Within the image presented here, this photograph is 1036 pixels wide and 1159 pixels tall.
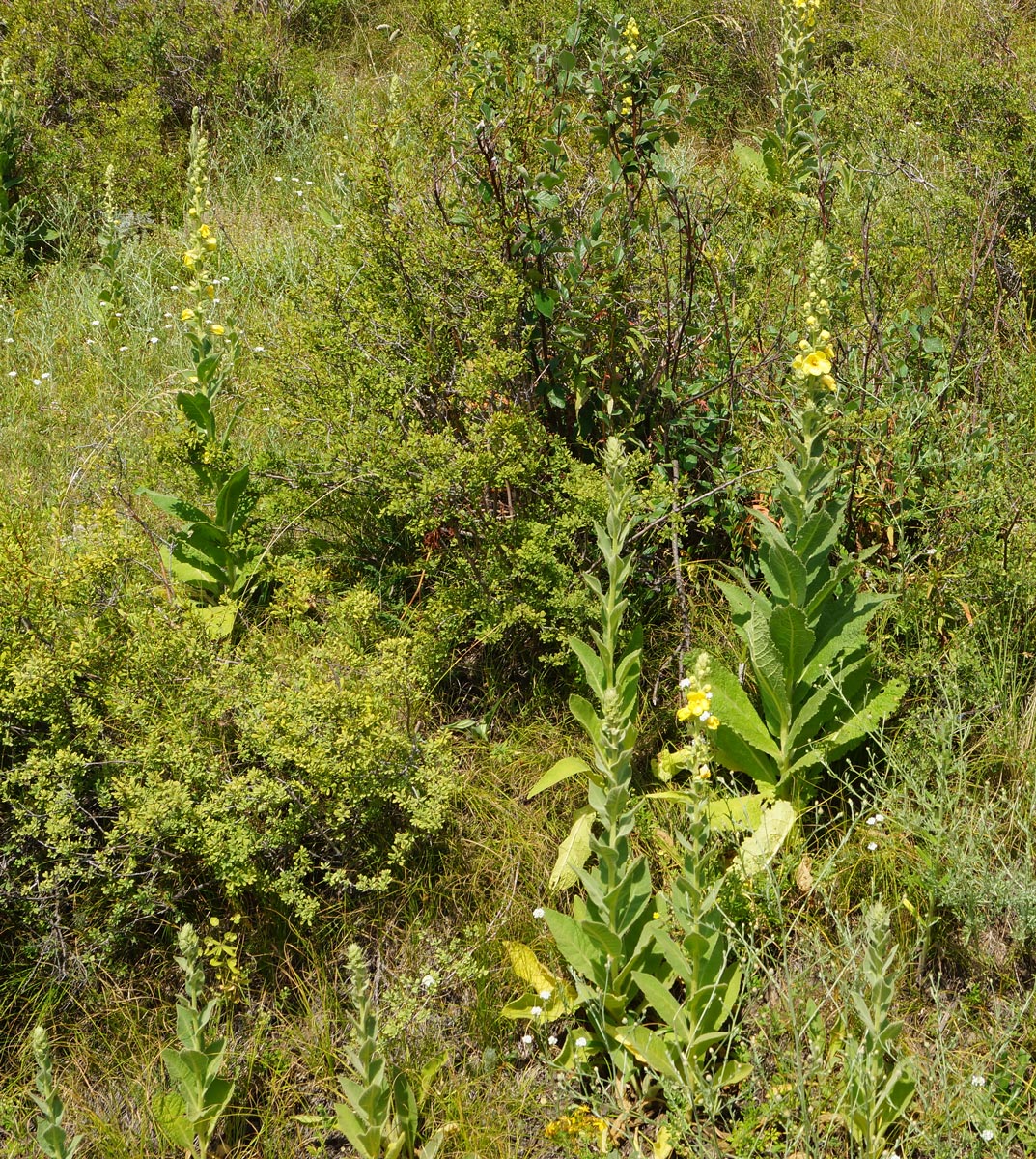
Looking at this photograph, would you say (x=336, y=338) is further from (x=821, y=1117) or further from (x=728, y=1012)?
(x=821, y=1117)

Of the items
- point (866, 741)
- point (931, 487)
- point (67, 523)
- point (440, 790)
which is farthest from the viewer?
point (67, 523)

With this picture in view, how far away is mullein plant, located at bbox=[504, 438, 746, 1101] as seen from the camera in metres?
2.34

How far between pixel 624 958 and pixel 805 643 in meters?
0.93

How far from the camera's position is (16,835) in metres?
2.67

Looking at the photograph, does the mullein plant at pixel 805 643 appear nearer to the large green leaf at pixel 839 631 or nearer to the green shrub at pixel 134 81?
the large green leaf at pixel 839 631

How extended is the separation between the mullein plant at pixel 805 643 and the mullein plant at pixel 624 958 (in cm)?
40

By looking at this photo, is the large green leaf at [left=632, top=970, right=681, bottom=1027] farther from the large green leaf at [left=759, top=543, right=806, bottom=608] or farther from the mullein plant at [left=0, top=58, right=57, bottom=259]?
the mullein plant at [left=0, top=58, right=57, bottom=259]

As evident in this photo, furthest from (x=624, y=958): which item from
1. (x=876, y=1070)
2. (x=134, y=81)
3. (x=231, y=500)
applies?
(x=134, y=81)

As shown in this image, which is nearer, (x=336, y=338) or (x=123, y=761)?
(x=123, y=761)

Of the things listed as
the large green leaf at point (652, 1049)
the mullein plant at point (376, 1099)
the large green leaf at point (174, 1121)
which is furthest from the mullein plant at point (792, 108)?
the large green leaf at point (174, 1121)

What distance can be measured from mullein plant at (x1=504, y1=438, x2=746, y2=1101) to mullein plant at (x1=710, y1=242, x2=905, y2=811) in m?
0.40

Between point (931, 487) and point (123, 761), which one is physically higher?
point (931, 487)

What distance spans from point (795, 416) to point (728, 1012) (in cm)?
143

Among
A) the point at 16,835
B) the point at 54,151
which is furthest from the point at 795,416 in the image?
the point at 54,151
